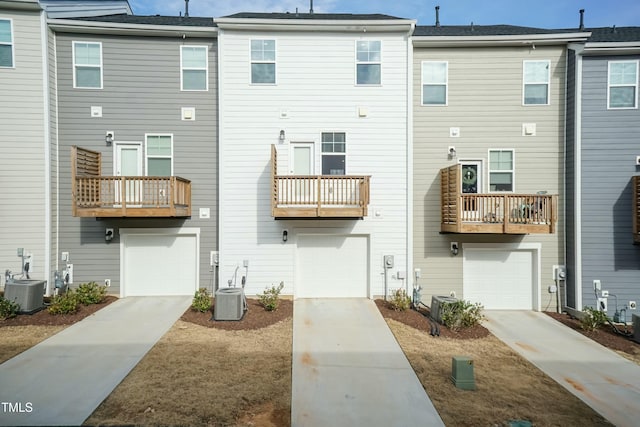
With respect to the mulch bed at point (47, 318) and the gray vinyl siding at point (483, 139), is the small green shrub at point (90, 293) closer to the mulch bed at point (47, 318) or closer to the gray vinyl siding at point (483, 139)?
the mulch bed at point (47, 318)

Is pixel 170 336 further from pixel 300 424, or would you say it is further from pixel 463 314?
pixel 463 314

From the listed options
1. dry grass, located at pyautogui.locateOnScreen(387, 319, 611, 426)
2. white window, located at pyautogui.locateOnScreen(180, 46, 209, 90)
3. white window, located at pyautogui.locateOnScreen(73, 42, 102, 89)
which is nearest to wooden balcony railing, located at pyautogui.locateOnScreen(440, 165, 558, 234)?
dry grass, located at pyautogui.locateOnScreen(387, 319, 611, 426)

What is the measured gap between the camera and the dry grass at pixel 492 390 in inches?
179

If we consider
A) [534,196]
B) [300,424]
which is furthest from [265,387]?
[534,196]

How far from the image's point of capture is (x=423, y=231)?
9242 millimetres

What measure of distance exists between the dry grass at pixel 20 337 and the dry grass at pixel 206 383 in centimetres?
243

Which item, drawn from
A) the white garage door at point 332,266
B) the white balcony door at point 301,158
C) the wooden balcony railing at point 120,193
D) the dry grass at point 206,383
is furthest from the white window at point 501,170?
the wooden balcony railing at point 120,193

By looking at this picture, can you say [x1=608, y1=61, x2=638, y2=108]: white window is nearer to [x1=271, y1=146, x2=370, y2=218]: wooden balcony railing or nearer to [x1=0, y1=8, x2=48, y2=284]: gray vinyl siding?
[x1=271, y1=146, x2=370, y2=218]: wooden balcony railing

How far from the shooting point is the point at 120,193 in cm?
855

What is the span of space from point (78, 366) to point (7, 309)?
358 cm

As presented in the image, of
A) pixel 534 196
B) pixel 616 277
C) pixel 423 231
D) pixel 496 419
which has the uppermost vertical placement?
pixel 534 196

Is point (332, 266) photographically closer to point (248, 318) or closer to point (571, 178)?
point (248, 318)

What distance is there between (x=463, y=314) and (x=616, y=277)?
4.91 metres

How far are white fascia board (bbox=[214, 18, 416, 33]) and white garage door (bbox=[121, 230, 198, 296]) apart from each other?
5.94 meters
